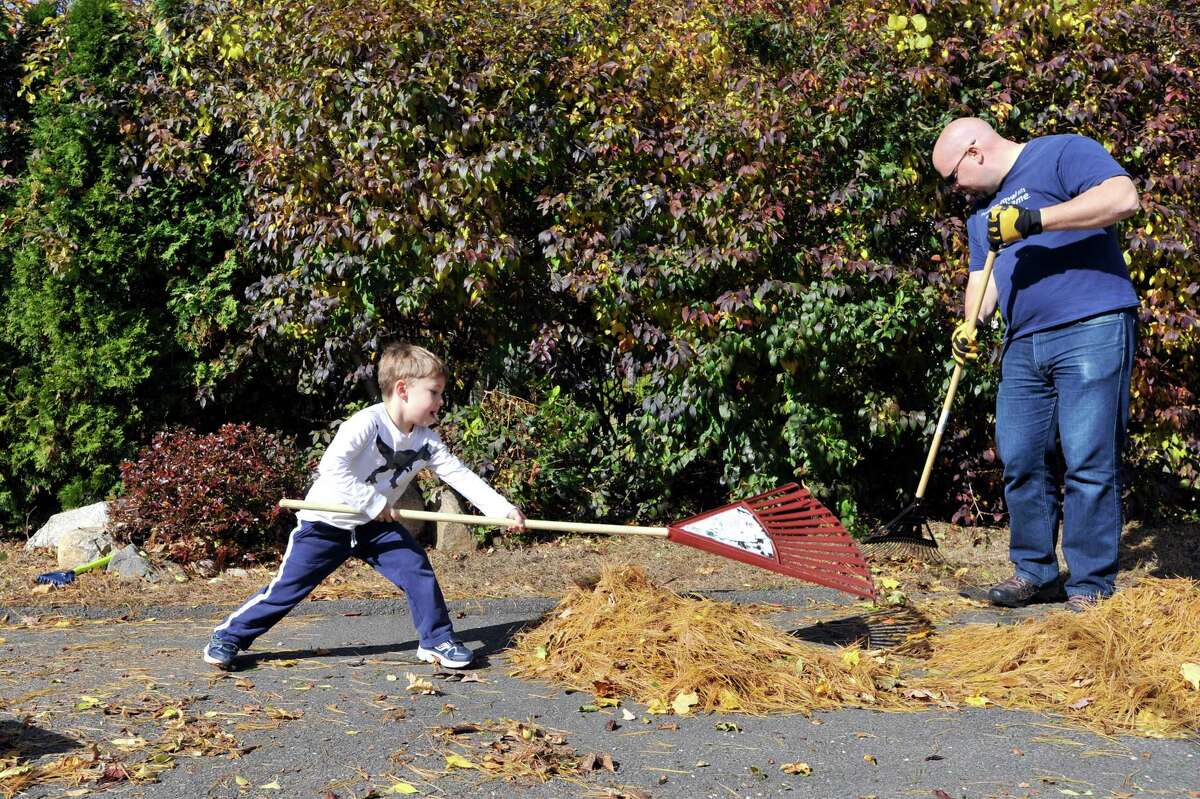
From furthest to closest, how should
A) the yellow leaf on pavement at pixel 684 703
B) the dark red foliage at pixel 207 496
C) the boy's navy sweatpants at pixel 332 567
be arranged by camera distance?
the dark red foliage at pixel 207 496 → the boy's navy sweatpants at pixel 332 567 → the yellow leaf on pavement at pixel 684 703

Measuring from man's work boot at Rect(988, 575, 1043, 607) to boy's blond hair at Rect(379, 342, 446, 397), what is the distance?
8.84 ft

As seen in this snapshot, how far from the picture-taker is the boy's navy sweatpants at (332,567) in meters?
4.48

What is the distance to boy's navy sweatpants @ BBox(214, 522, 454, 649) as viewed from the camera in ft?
14.7

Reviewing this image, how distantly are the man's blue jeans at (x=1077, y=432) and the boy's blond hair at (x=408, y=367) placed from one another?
2.61m

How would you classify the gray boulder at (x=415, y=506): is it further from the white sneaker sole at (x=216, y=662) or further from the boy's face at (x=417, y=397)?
the white sneaker sole at (x=216, y=662)

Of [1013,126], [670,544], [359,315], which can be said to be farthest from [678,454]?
[1013,126]

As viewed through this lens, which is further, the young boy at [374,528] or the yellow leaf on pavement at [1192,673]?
the young boy at [374,528]

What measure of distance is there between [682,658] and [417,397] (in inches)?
59.0

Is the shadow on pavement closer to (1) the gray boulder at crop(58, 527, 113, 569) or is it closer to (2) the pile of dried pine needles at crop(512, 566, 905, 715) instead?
(2) the pile of dried pine needles at crop(512, 566, 905, 715)

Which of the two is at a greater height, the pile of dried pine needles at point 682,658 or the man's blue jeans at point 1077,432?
the man's blue jeans at point 1077,432

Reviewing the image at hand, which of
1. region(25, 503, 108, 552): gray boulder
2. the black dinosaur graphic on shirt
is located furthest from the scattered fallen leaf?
region(25, 503, 108, 552): gray boulder

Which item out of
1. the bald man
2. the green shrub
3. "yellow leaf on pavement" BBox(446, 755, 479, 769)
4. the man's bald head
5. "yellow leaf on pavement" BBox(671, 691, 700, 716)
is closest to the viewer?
"yellow leaf on pavement" BBox(446, 755, 479, 769)

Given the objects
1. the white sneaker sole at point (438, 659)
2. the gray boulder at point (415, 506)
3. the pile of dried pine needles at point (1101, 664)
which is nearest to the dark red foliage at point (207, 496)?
the gray boulder at point (415, 506)

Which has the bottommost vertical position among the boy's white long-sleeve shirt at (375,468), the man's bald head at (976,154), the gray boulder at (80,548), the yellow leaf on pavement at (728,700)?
→ the yellow leaf on pavement at (728,700)
